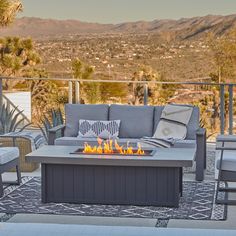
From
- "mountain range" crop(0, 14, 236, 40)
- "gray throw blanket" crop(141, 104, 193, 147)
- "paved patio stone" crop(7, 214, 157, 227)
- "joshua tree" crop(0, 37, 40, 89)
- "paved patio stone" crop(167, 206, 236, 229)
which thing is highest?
"mountain range" crop(0, 14, 236, 40)

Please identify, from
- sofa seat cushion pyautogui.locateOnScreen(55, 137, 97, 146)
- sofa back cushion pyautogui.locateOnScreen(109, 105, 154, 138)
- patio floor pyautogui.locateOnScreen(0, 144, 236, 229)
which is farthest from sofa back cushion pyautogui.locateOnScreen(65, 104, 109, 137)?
patio floor pyautogui.locateOnScreen(0, 144, 236, 229)

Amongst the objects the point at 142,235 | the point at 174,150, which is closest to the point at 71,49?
the point at 174,150

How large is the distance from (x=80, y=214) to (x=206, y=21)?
22.7m

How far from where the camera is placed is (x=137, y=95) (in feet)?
46.2

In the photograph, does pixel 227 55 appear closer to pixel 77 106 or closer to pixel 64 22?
Answer: pixel 64 22

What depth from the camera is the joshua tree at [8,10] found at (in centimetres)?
1934

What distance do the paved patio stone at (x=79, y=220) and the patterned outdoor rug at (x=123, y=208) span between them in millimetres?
109

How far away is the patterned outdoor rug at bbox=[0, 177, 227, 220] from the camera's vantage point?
504cm

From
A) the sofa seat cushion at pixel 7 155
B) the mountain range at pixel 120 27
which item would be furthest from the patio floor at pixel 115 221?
the mountain range at pixel 120 27

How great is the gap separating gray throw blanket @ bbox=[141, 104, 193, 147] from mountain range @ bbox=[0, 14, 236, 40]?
55.9ft

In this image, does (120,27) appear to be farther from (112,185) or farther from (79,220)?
(79,220)

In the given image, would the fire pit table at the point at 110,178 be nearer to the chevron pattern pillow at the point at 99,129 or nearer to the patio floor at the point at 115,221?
the patio floor at the point at 115,221

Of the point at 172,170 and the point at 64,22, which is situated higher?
the point at 64,22

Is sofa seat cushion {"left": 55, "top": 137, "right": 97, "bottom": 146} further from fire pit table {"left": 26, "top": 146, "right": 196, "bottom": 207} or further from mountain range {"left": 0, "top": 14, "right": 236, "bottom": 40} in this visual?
mountain range {"left": 0, "top": 14, "right": 236, "bottom": 40}
